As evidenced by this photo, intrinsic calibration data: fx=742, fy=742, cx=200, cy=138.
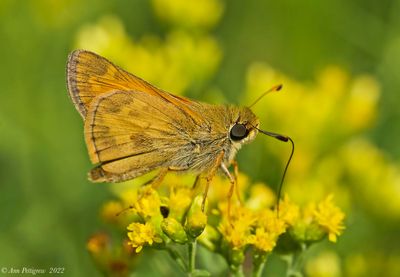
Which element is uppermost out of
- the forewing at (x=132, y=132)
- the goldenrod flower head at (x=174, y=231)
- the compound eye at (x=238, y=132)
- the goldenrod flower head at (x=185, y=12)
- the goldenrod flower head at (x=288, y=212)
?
the goldenrod flower head at (x=185, y=12)

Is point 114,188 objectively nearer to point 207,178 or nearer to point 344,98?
point 207,178

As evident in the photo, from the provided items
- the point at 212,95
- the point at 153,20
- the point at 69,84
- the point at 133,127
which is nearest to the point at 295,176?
the point at 212,95

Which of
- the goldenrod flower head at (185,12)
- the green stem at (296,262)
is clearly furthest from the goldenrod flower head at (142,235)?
the goldenrod flower head at (185,12)

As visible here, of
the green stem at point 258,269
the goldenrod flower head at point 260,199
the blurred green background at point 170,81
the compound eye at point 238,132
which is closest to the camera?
the green stem at point 258,269

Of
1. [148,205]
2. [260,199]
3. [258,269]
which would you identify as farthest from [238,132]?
[258,269]

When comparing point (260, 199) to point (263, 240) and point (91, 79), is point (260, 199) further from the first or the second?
point (91, 79)

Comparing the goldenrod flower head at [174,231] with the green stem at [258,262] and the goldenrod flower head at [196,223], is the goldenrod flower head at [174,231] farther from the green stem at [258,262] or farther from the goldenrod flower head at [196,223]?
the green stem at [258,262]

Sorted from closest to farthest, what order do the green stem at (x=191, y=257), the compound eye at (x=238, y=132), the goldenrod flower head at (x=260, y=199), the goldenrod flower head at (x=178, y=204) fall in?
1. the green stem at (x=191, y=257)
2. the goldenrod flower head at (x=178, y=204)
3. the compound eye at (x=238, y=132)
4. the goldenrod flower head at (x=260, y=199)
